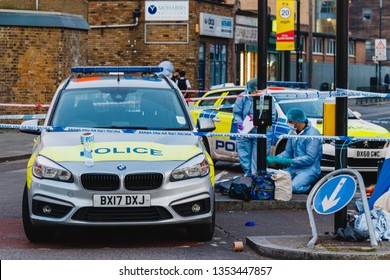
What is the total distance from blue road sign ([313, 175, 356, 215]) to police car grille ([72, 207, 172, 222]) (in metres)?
1.44

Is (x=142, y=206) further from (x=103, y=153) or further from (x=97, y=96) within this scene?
(x=97, y=96)

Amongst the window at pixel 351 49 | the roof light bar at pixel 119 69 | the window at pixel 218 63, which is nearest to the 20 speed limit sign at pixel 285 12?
the window at pixel 218 63

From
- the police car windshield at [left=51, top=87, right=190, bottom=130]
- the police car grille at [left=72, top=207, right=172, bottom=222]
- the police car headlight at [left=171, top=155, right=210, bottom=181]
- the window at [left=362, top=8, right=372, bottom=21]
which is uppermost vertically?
the window at [left=362, top=8, right=372, bottom=21]

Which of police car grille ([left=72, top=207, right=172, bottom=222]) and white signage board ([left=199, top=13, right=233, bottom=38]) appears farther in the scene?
white signage board ([left=199, top=13, right=233, bottom=38])

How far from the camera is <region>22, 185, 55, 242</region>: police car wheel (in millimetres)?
9969

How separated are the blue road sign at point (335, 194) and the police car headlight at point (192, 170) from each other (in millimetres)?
1149

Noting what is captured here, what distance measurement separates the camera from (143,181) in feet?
31.6

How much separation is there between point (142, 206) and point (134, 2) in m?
33.1

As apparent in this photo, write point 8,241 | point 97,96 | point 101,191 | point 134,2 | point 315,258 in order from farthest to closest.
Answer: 1. point 134,2
2. point 97,96
3. point 8,241
4. point 101,191
5. point 315,258

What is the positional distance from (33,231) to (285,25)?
97.3ft

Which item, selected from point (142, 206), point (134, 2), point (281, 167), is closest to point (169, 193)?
point (142, 206)

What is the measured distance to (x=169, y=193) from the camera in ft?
31.6

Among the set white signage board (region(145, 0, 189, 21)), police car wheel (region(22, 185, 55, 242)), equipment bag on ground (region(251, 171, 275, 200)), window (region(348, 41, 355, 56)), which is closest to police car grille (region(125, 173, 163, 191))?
police car wheel (region(22, 185, 55, 242))

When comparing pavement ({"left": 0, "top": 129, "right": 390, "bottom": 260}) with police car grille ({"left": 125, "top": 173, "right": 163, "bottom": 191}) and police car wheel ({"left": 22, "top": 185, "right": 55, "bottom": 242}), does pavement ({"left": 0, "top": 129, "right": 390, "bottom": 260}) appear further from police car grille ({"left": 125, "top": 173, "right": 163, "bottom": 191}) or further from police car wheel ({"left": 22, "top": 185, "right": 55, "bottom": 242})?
police car wheel ({"left": 22, "top": 185, "right": 55, "bottom": 242})
